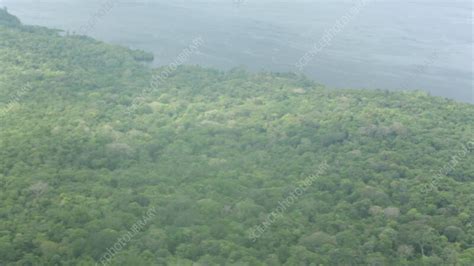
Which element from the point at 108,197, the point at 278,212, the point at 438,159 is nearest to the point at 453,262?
the point at 278,212

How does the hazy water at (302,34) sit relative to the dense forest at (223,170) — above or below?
above

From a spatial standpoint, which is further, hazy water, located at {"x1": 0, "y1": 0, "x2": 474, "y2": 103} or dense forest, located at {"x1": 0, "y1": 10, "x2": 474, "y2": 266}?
hazy water, located at {"x1": 0, "y1": 0, "x2": 474, "y2": 103}

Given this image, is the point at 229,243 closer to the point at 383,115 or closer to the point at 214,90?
the point at 383,115

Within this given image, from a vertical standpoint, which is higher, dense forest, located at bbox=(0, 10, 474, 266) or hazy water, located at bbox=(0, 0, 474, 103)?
hazy water, located at bbox=(0, 0, 474, 103)

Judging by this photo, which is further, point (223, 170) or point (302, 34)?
point (302, 34)
